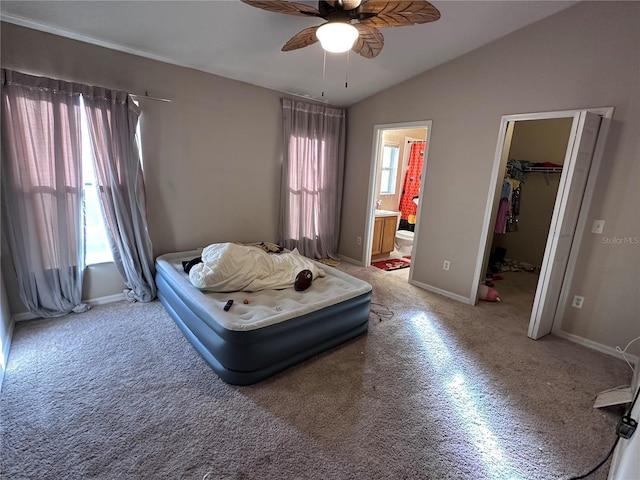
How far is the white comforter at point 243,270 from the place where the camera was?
2.51 meters

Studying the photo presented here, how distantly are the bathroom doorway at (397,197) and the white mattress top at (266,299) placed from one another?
78.3 inches

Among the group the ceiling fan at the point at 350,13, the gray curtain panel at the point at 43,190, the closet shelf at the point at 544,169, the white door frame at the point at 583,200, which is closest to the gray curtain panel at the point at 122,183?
the gray curtain panel at the point at 43,190

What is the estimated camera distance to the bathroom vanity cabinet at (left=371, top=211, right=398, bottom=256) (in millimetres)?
4828

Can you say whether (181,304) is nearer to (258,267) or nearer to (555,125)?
(258,267)

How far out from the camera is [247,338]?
6.26 feet

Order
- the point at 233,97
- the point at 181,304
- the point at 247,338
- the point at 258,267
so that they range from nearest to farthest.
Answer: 1. the point at 247,338
2. the point at 181,304
3. the point at 258,267
4. the point at 233,97

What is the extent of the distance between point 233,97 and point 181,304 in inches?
96.6

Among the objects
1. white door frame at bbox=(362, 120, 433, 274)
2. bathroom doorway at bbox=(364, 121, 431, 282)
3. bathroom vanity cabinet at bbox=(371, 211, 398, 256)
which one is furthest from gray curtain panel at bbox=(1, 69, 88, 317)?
bathroom vanity cabinet at bbox=(371, 211, 398, 256)

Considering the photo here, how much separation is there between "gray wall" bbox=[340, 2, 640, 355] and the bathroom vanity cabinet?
101 cm

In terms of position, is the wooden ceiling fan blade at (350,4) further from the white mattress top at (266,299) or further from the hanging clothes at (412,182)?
the hanging clothes at (412,182)

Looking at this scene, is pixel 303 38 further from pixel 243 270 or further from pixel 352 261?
pixel 352 261

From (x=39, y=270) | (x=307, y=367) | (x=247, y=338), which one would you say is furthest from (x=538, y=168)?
(x=39, y=270)

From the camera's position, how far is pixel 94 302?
2.99 m

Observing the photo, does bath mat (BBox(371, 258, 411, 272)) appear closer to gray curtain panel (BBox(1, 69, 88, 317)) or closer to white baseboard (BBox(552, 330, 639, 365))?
white baseboard (BBox(552, 330, 639, 365))
